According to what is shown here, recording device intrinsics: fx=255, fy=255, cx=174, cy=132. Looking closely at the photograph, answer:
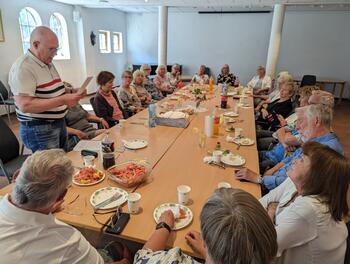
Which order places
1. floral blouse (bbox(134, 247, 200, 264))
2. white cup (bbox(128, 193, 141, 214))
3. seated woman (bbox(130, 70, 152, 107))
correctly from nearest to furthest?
floral blouse (bbox(134, 247, 200, 264)), white cup (bbox(128, 193, 141, 214)), seated woman (bbox(130, 70, 152, 107))

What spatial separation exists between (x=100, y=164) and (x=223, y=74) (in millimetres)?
5064

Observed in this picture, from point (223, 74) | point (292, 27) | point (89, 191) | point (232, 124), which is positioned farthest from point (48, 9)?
point (292, 27)

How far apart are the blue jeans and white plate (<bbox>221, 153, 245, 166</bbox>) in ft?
4.65

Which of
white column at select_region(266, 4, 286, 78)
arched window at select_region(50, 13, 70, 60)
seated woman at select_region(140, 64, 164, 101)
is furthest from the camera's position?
arched window at select_region(50, 13, 70, 60)

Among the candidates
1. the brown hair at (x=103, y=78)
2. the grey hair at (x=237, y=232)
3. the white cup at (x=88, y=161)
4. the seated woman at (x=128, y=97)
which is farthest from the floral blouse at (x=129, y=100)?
the grey hair at (x=237, y=232)

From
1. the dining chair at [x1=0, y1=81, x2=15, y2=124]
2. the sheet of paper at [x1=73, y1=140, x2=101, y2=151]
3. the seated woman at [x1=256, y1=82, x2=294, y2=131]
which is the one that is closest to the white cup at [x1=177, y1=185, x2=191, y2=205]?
the sheet of paper at [x1=73, y1=140, x2=101, y2=151]

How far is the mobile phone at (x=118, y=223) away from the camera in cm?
114

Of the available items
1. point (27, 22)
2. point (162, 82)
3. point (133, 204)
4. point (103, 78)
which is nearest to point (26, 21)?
point (27, 22)

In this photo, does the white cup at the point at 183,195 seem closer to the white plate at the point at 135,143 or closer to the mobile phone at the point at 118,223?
the mobile phone at the point at 118,223

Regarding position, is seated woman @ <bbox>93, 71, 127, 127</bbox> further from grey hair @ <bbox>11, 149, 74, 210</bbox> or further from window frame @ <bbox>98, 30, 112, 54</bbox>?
window frame @ <bbox>98, 30, 112, 54</bbox>

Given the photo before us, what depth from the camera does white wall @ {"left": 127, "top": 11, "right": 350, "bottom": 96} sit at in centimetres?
777

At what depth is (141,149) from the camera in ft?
6.69

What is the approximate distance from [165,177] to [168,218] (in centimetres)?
46

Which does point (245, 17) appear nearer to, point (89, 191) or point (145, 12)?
point (145, 12)
